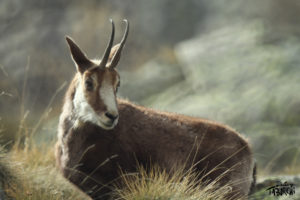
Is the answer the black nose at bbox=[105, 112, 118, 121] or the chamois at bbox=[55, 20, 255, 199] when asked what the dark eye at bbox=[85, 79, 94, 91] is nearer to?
the chamois at bbox=[55, 20, 255, 199]

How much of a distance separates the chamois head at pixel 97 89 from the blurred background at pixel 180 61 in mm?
3915

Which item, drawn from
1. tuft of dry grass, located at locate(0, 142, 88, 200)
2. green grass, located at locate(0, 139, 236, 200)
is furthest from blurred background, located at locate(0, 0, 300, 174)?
green grass, located at locate(0, 139, 236, 200)

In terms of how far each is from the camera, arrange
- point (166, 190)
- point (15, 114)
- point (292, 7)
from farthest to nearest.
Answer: point (292, 7) < point (15, 114) < point (166, 190)

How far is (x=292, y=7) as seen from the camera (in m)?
17.0

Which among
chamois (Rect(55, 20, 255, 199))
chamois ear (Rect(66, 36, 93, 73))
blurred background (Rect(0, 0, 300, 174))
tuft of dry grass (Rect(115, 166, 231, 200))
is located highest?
blurred background (Rect(0, 0, 300, 174))

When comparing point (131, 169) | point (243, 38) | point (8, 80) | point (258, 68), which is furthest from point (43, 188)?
point (243, 38)

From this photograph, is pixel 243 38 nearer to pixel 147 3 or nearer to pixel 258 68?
pixel 258 68

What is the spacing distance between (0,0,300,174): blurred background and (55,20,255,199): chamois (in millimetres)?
3181

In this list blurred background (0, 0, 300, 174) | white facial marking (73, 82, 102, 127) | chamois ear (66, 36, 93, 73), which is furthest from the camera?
blurred background (0, 0, 300, 174)

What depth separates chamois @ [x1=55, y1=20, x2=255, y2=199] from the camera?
19.6 ft

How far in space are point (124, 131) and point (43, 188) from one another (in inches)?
54.8

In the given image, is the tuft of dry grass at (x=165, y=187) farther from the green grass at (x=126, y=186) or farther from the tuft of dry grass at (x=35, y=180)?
the tuft of dry grass at (x=35, y=180)

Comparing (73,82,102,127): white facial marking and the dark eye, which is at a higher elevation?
the dark eye

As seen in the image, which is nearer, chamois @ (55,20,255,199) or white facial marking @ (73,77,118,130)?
white facial marking @ (73,77,118,130)
